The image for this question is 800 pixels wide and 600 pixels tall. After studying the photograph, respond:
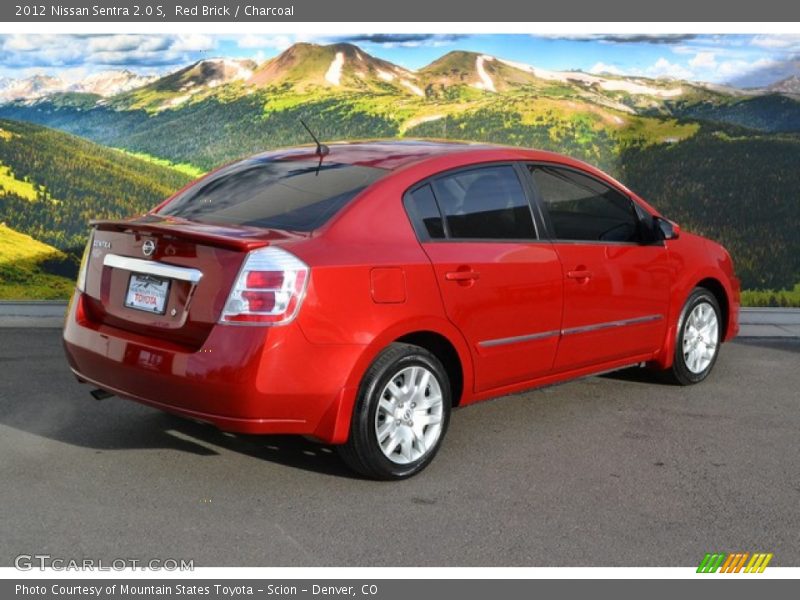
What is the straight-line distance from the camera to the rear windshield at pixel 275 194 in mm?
5098

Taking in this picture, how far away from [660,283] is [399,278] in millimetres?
2306

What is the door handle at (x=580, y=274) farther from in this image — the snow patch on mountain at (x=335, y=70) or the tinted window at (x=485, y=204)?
the snow patch on mountain at (x=335, y=70)

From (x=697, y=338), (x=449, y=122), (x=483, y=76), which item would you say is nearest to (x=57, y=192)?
(x=449, y=122)

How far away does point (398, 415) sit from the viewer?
5059 millimetres

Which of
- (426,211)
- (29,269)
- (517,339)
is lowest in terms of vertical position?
(29,269)

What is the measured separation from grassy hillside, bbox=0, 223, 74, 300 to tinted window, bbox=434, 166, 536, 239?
6097 millimetres

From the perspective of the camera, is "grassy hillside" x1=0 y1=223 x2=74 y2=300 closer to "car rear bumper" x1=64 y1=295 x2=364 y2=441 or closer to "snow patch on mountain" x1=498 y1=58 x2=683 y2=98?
"snow patch on mountain" x1=498 y1=58 x2=683 y2=98

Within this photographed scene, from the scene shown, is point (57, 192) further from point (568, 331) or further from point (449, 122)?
point (568, 331)

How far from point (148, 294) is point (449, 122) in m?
7.14

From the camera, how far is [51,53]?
36.1ft
